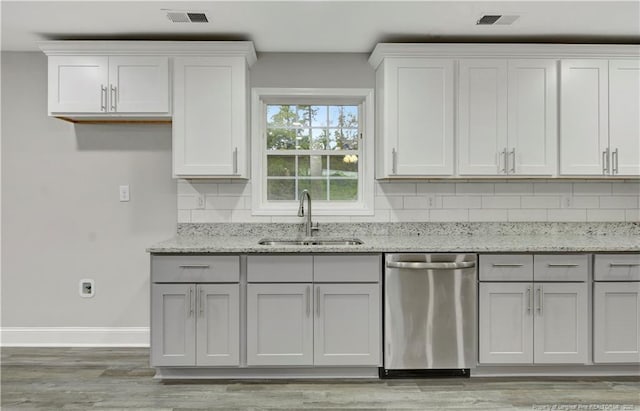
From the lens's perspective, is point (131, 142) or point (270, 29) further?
point (131, 142)

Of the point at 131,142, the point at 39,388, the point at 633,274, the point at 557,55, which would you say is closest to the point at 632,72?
the point at 557,55

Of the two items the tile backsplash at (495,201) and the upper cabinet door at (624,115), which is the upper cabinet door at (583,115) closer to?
the upper cabinet door at (624,115)

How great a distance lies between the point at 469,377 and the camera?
9.21 feet

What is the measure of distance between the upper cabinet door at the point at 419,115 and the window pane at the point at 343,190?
52cm

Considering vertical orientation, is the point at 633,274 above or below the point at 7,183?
below

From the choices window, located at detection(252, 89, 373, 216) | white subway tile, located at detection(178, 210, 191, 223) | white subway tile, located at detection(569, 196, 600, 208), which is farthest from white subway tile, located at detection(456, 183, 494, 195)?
white subway tile, located at detection(178, 210, 191, 223)

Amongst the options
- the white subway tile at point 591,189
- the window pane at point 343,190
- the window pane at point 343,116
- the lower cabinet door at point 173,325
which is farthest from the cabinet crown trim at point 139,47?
the white subway tile at point 591,189

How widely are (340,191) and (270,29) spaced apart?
4.23ft

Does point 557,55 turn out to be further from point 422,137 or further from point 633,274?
point 633,274

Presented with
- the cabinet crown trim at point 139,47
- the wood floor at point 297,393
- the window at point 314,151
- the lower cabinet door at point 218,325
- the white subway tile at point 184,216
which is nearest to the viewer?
the wood floor at point 297,393

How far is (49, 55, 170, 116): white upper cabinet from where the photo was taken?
9.82ft

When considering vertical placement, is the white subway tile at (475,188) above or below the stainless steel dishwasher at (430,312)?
above

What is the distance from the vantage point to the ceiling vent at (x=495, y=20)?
2.74 metres

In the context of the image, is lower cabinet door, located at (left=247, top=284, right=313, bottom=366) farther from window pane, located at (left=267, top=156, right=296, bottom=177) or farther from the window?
window pane, located at (left=267, top=156, right=296, bottom=177)
